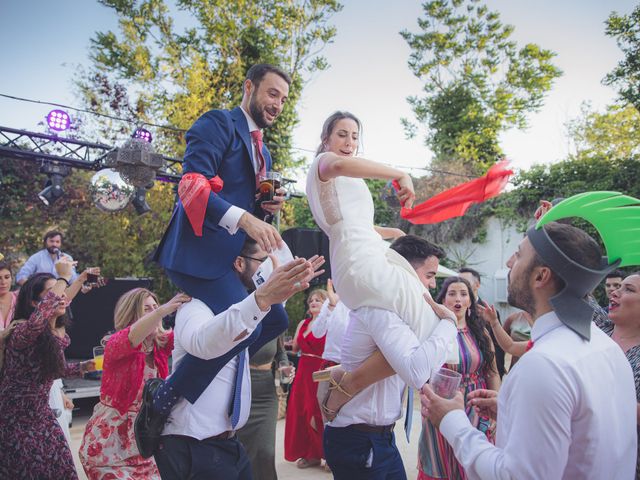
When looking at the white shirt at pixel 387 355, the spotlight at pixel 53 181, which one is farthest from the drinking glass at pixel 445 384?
the spotlight at pixel 53 181

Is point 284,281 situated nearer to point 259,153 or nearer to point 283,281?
point 283,281

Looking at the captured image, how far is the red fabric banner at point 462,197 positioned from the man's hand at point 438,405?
0.97m

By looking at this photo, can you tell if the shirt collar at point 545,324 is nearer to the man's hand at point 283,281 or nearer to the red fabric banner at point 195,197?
the man's hand at point 283,281

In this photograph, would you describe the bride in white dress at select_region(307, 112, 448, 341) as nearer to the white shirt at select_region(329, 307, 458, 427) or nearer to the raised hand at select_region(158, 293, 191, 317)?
the white shirt at select_region(329, 307, 458, 427)

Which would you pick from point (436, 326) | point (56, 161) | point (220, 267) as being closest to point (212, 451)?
point (220, 267)

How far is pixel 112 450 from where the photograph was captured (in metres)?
3.18

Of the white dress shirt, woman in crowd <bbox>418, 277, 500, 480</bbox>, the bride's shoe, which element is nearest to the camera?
the bride's shoe

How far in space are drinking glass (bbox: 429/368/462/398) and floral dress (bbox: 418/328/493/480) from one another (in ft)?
4.93

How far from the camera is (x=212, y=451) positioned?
6.99 ft

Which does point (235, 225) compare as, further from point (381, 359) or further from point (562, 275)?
point (562, 275)

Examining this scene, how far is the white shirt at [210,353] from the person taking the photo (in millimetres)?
1820

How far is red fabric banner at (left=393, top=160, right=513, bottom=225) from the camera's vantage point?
2.37 meters

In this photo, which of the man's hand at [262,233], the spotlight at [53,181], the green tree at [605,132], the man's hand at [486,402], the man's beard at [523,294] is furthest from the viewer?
the green tree at [605,132]

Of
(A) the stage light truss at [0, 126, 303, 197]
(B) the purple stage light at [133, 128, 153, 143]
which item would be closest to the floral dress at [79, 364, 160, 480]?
(A) the stage light truss at [0, 126, 303, 197]
